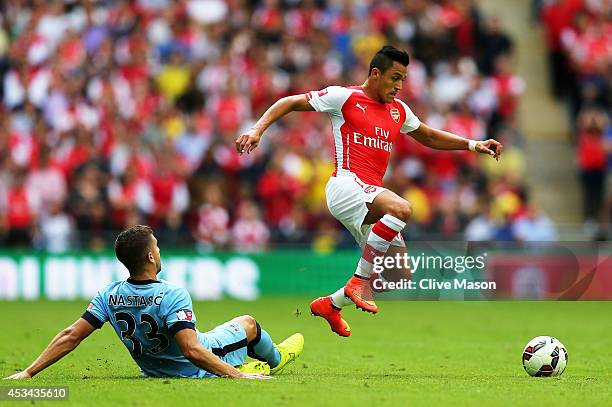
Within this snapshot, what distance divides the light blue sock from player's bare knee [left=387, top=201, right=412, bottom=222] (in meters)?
1.77

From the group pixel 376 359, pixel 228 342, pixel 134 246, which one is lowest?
pixel 376 359

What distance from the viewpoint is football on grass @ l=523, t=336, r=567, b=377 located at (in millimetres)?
10422

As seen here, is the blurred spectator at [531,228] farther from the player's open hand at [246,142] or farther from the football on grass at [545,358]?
the player's open hand at [246,142]

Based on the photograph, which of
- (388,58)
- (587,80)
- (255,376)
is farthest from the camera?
(587,80)

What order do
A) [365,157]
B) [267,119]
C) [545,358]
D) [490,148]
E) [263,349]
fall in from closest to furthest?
[263,349], [545,358], [267,119], [365,157], [490,148]

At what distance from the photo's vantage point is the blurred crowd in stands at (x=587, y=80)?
23484 millimetres

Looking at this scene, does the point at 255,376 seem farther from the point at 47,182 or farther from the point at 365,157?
the point at 47,182

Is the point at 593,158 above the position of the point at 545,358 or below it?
above

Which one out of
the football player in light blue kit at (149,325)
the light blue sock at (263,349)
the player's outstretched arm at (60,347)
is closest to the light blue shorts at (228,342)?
the football player in light blue kit at (149,325)

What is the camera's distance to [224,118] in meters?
22.5

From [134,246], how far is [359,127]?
320 cm

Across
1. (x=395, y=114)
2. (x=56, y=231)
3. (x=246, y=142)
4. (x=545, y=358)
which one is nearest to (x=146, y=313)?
(x=246, y=142)

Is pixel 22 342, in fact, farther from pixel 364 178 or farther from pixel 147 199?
pixel 147 199

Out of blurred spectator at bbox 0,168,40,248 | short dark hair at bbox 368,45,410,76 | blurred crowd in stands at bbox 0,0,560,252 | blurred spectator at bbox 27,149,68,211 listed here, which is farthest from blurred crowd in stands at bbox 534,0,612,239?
short dark hair at bbox 368,45,410,76
